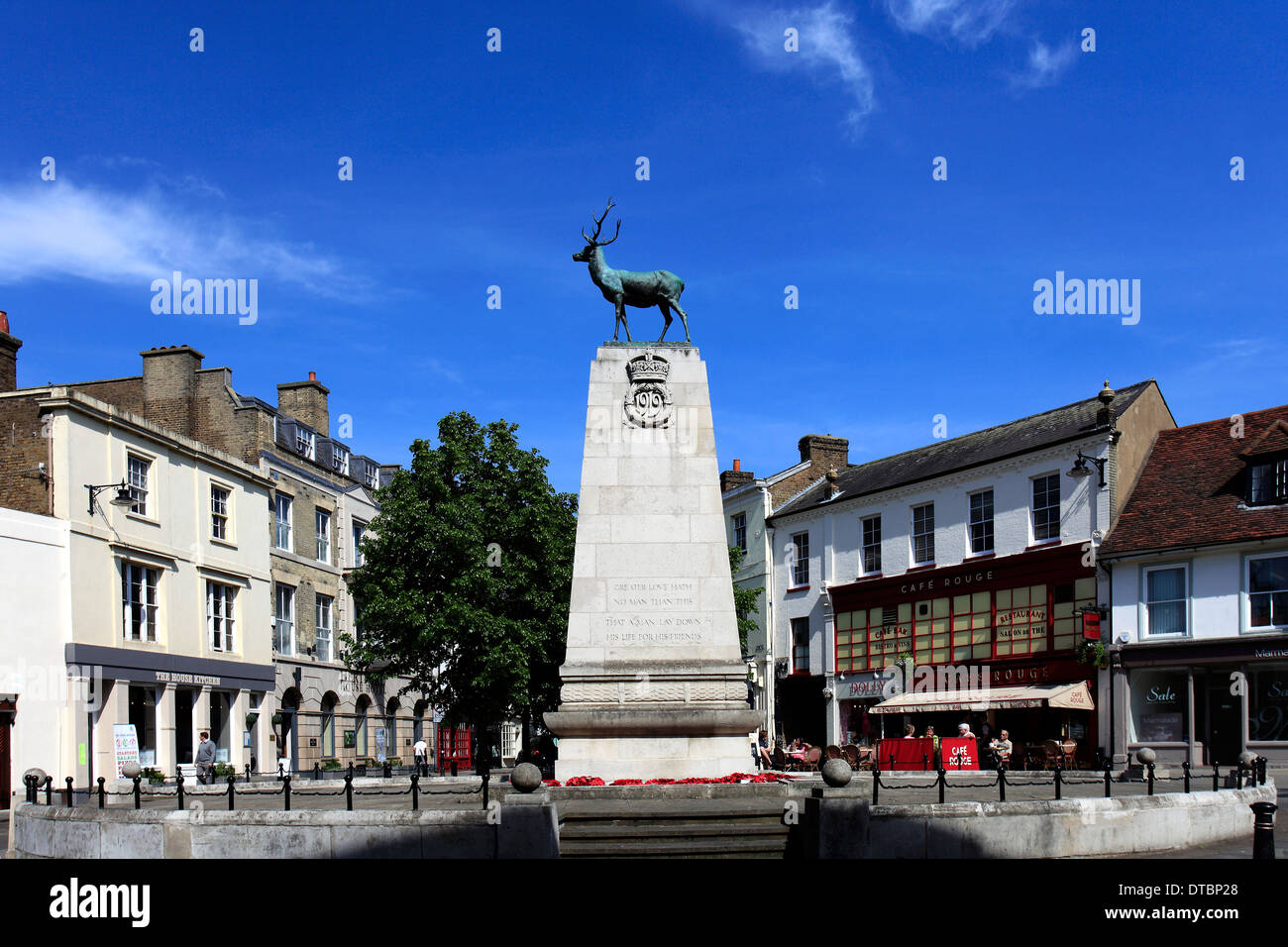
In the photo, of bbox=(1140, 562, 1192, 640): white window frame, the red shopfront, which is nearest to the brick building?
the red shopfront

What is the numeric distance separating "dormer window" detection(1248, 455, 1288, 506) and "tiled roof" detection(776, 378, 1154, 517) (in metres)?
4.61

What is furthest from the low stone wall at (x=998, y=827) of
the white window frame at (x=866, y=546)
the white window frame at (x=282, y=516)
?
the white window frame at (x=282, y=516)

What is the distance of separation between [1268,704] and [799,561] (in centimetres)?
1954

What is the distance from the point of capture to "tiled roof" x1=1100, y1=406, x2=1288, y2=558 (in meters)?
33.5

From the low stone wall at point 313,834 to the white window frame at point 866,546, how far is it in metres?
30.9

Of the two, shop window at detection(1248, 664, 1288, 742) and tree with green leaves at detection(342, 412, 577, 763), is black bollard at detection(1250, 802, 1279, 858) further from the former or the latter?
tree with green leaves at detection(342, 412, 577, 763)

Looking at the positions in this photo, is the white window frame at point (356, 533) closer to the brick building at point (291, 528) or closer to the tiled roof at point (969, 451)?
the brick building at point (291, 528)

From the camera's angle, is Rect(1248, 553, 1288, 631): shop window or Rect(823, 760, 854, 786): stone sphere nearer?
Rect(823, 760, 854, 786): stone sphere

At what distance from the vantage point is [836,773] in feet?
50.6

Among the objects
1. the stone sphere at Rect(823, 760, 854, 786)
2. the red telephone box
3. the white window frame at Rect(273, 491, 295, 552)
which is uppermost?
the white window frame at Rect(273, 491, 295, 552)

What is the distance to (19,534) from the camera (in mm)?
31125

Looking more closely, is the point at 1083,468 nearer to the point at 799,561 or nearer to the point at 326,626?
the point at 799,561

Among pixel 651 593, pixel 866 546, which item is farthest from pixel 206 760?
pixel 866 546
